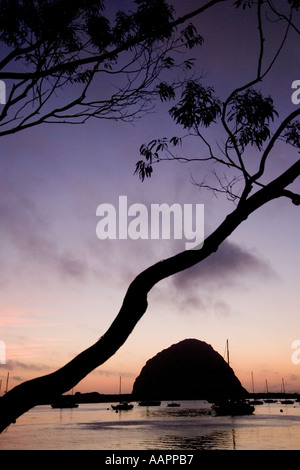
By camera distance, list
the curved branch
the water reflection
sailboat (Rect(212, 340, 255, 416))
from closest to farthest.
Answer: the curved branch → the water reflection → sailboat (Rect(212, 340, 255, 416))

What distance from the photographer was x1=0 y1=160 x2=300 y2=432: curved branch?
2816 millimetres

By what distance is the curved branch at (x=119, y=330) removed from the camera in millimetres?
2816

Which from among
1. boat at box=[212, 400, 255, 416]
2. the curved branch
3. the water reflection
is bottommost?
the water reflection

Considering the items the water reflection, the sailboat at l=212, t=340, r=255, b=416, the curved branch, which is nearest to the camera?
the curved branch

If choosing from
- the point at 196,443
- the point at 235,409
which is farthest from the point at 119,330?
the point at 235,409

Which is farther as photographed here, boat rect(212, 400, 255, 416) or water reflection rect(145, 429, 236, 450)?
boat rect(212, 400, 255, 416)

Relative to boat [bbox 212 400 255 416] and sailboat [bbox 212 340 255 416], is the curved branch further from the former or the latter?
boat [bbox 212 400 255 416]

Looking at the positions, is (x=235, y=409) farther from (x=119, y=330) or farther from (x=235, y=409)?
(x=119, y=330)

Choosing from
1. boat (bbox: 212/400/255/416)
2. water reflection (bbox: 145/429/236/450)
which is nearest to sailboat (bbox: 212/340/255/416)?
boat (bbox: 212/400/255/416)

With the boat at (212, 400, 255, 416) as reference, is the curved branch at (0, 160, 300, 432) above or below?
above

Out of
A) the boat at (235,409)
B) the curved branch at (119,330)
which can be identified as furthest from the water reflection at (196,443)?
the curved branch at (119,330)

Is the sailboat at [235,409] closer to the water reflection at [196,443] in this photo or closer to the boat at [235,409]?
the boat at [235,409]

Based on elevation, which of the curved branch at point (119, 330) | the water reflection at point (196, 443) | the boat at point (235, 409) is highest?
the curved branch at point (119, 330)
